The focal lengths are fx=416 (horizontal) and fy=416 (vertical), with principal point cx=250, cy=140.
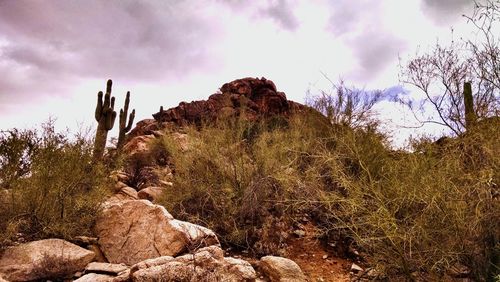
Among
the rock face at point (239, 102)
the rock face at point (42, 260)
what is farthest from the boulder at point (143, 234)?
the rock face at point (239, 102)

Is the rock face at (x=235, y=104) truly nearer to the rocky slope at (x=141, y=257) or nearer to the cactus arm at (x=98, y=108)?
the cactus arm at (x=98, y=108)

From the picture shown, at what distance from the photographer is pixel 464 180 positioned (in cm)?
506

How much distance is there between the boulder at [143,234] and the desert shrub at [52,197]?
0.36m

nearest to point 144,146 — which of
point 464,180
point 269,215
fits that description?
point 269,215

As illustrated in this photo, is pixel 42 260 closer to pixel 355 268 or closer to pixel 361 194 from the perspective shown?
pixel 361 194

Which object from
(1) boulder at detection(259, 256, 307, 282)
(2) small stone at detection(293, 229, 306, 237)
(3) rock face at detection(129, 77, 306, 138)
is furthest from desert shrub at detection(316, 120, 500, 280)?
(3) rock face at detection(129, 77, 306, 138)

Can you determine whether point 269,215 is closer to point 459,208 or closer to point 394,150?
point 394,150

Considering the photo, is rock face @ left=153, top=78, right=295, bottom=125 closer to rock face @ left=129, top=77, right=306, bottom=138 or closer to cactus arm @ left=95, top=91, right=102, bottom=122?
rock face @ left=129, top=77, right=306, bottom=138

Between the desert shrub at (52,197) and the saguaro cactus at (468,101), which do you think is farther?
the saguaro cactus at (468,101)

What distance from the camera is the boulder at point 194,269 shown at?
4.38 m

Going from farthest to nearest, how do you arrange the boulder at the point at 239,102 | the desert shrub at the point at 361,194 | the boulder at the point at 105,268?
1. the boulder at the point at 239,102
2. the boulder at the point at 105,268
3. the desert shrub at the point at 361,194

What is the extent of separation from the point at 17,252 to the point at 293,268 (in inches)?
141

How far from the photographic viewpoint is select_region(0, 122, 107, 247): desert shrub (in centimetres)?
597

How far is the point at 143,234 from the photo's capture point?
5910mm
